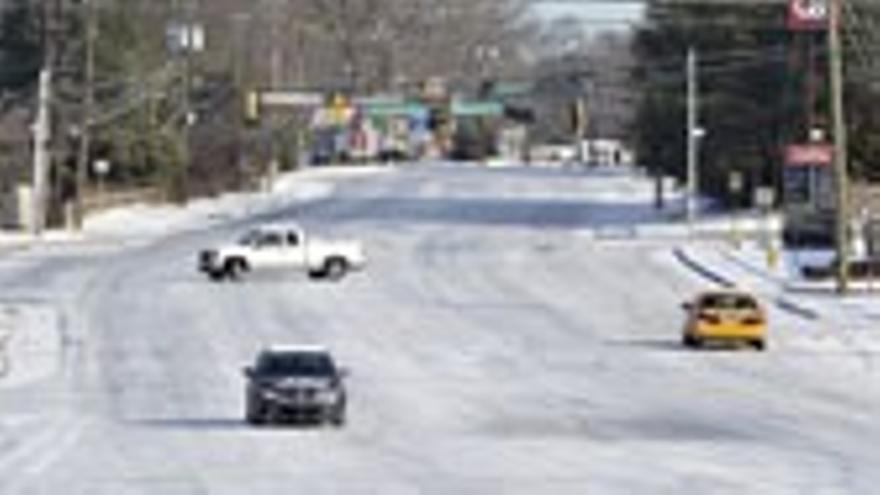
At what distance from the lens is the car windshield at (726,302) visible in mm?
68062

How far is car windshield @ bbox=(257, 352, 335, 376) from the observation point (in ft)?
158

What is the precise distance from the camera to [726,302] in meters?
68.1

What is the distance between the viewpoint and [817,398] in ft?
183

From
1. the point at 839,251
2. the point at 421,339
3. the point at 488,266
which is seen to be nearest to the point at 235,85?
the point at 488,266

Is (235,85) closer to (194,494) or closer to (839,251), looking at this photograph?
(839,251)

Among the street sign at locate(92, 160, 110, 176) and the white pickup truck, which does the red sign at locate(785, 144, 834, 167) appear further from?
the street sign at locate(92, 160, 110, 176)

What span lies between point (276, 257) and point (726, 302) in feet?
87.8

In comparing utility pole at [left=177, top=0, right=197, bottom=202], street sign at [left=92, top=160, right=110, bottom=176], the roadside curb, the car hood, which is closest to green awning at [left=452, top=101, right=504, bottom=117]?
utility pole at [left=177, top=0, right=197, bottom=202]

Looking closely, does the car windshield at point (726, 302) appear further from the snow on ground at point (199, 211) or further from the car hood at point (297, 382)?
the snow on ground at point (199, 211)

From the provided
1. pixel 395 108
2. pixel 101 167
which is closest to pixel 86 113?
pixel 101 167

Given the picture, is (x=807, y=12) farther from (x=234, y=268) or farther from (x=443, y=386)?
(x=443, y=386)

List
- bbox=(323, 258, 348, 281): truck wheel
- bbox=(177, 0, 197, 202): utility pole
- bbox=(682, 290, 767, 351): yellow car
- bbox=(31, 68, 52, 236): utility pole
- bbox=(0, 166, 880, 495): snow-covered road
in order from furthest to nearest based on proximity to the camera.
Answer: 1. bbox=(177, 0, 197, 202): utility pole
2. bbox=(31, 68, 52, 236): utility pole
3. bbox=(323, 258, 348, 281): truck wheel
4. bbox=(682, 290, 767, 351): yellow car
5. bbox=(0, 166, 880, 495): snow-covered road

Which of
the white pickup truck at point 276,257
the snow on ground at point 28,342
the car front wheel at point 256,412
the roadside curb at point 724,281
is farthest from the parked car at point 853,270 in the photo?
the car front wheel at point 256,412

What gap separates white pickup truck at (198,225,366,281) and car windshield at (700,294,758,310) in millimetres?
25315
